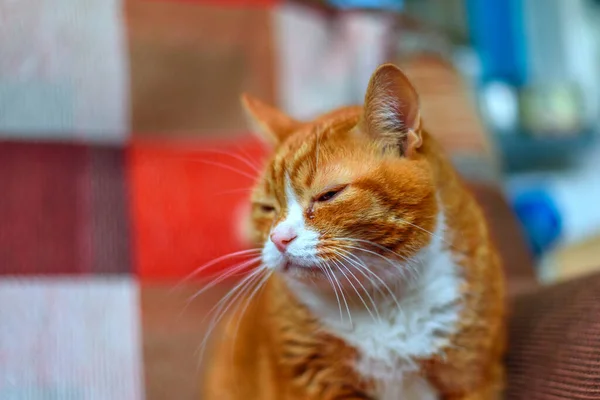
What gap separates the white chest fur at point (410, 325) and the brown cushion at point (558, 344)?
0.15m

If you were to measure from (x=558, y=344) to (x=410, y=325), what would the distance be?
21 cm

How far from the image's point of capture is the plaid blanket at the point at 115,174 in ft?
3.44

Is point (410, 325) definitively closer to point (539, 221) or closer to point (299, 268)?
point (299, 268)

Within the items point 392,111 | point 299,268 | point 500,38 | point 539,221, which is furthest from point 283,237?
point 500,38

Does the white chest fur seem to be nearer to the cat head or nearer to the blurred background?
the cat head

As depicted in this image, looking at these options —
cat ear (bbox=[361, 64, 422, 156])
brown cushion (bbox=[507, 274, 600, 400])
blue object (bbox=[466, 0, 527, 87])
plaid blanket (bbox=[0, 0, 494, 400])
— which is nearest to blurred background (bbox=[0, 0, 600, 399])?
plaid blanket (bbox=[0, 0, 494, 400])

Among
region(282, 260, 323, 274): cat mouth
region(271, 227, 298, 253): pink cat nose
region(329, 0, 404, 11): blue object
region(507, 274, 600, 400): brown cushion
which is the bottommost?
region(507, 274, 600, 400): brown cushion

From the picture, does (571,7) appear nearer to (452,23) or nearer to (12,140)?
(452,23)

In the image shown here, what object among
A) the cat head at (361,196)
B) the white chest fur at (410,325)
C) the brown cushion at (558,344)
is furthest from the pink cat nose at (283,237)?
the brown cushion at (558,344)

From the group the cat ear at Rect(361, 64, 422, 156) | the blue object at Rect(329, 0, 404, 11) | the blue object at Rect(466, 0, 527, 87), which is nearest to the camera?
the cat ear at Rect(361, 64, 422, 156)

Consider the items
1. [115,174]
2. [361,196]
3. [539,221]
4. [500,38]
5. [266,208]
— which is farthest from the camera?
[500,38]

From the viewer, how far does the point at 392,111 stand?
0.70 m

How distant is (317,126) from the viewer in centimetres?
80

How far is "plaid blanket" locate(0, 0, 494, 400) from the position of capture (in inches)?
41.3
